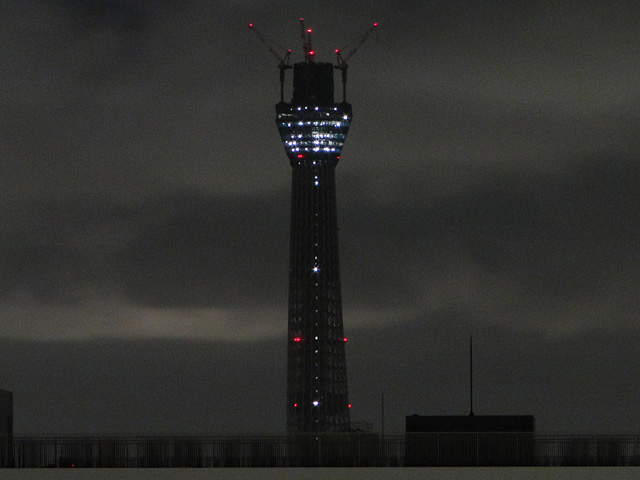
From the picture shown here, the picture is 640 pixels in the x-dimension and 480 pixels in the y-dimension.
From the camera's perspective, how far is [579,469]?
143875mm

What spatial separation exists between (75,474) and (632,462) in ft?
171

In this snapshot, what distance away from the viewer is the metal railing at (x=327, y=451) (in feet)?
484

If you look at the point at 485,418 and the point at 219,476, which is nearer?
the point at 219,476

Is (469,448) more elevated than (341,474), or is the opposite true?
(469,448)

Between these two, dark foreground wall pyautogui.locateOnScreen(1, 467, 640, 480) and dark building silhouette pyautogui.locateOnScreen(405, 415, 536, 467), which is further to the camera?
dark building silhouette pyautogui.locateOnScreen(405, 415, 536, 467)

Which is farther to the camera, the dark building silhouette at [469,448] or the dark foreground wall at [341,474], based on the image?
the dark building silhouette at [469,448]

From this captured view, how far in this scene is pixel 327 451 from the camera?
150m

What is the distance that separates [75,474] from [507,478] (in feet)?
127

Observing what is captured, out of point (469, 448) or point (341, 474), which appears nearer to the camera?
point (341, 474)

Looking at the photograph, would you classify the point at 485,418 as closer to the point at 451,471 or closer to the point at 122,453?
the point at 451,471

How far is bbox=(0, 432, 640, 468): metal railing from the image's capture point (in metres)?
148

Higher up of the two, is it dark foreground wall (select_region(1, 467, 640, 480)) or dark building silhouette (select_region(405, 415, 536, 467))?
dark building silhouette (select_region(405, 415, 536, 467))

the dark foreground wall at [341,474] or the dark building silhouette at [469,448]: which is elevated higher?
the dark building silhouette at [469,448]

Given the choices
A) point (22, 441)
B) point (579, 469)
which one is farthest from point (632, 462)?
point (22, 441)
